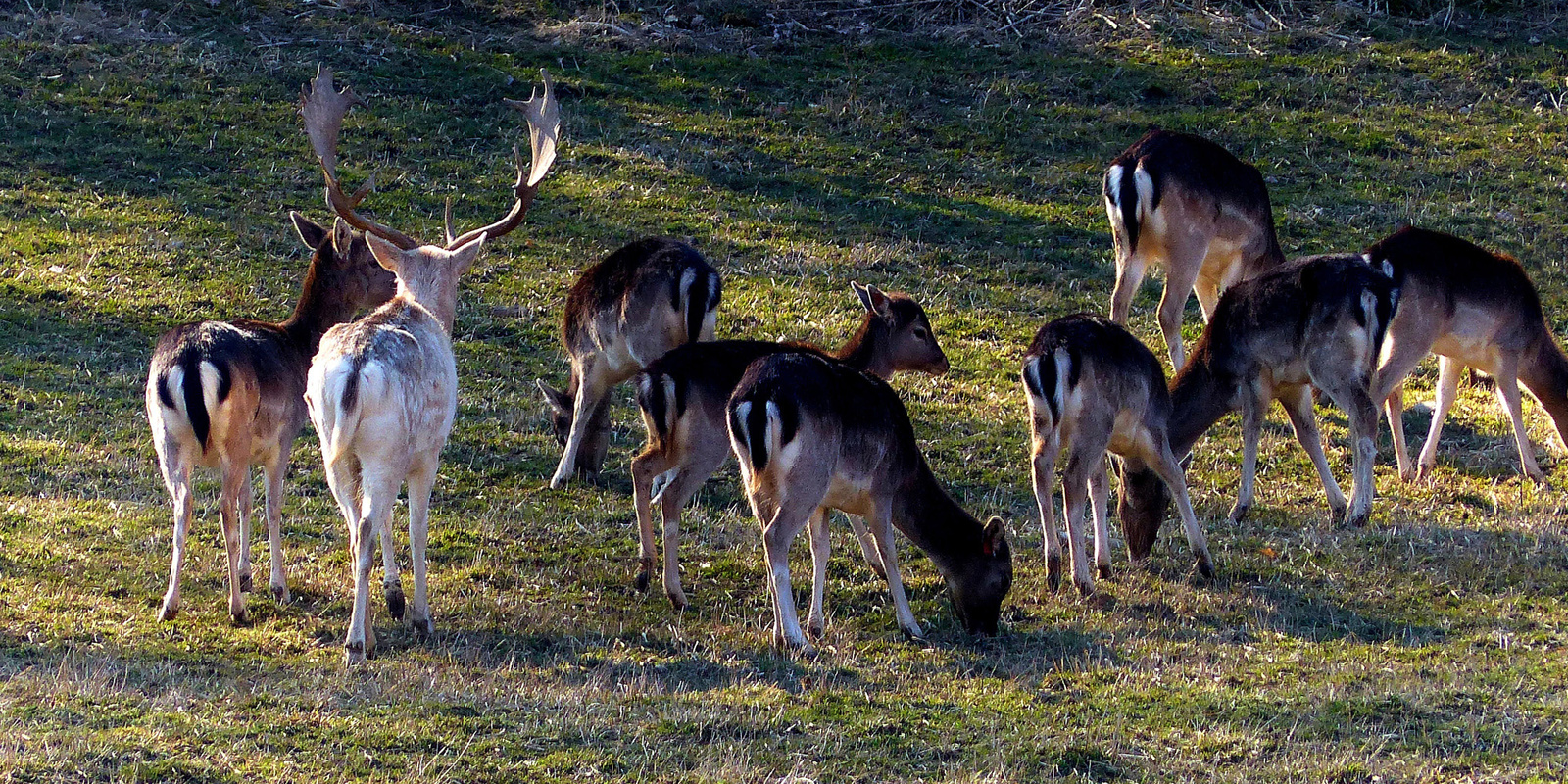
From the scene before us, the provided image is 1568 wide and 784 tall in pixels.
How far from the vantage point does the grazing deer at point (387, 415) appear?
299 inches

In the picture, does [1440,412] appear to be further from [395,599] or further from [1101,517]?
[395,599]

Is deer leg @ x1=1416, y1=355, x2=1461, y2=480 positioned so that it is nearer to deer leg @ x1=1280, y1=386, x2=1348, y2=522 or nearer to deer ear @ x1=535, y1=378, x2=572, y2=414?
deer leg @ x1=1280, y1=386, x2=1348, y2=522

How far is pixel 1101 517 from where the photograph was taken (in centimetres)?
934

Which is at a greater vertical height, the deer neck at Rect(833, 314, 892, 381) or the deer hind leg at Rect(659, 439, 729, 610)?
the deer neck at Rect(833, 314, 892, 381)

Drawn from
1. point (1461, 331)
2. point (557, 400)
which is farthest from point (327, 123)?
point (1461, 331)

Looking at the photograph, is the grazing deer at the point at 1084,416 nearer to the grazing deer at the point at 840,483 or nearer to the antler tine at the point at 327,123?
the grazing deer at the point at 840,483

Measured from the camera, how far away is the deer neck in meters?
10.7

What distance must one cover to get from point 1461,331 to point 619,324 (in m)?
5.83

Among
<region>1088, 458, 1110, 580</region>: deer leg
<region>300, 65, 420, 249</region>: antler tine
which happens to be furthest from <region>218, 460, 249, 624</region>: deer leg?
<region>1088, 458, 1110, 580</region>: deer leg

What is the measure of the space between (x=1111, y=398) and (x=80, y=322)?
845cm

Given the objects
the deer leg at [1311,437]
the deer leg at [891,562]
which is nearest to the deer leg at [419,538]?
the deer leg at [891,562]

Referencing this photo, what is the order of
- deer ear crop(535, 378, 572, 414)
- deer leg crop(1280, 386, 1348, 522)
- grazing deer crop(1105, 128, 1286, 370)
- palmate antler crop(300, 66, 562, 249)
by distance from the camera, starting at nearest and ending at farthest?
palmate antler crop(300, 66, 562, 249)
deer leg crop(1280, 386, 1348, 522)
deer ear crop(535, 378, 572, 414)
grazing deer crop(1105, 128, 1286, 370)

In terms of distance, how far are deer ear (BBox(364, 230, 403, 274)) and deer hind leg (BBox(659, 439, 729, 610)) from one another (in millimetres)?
1911

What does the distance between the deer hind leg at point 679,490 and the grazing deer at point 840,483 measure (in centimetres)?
64
